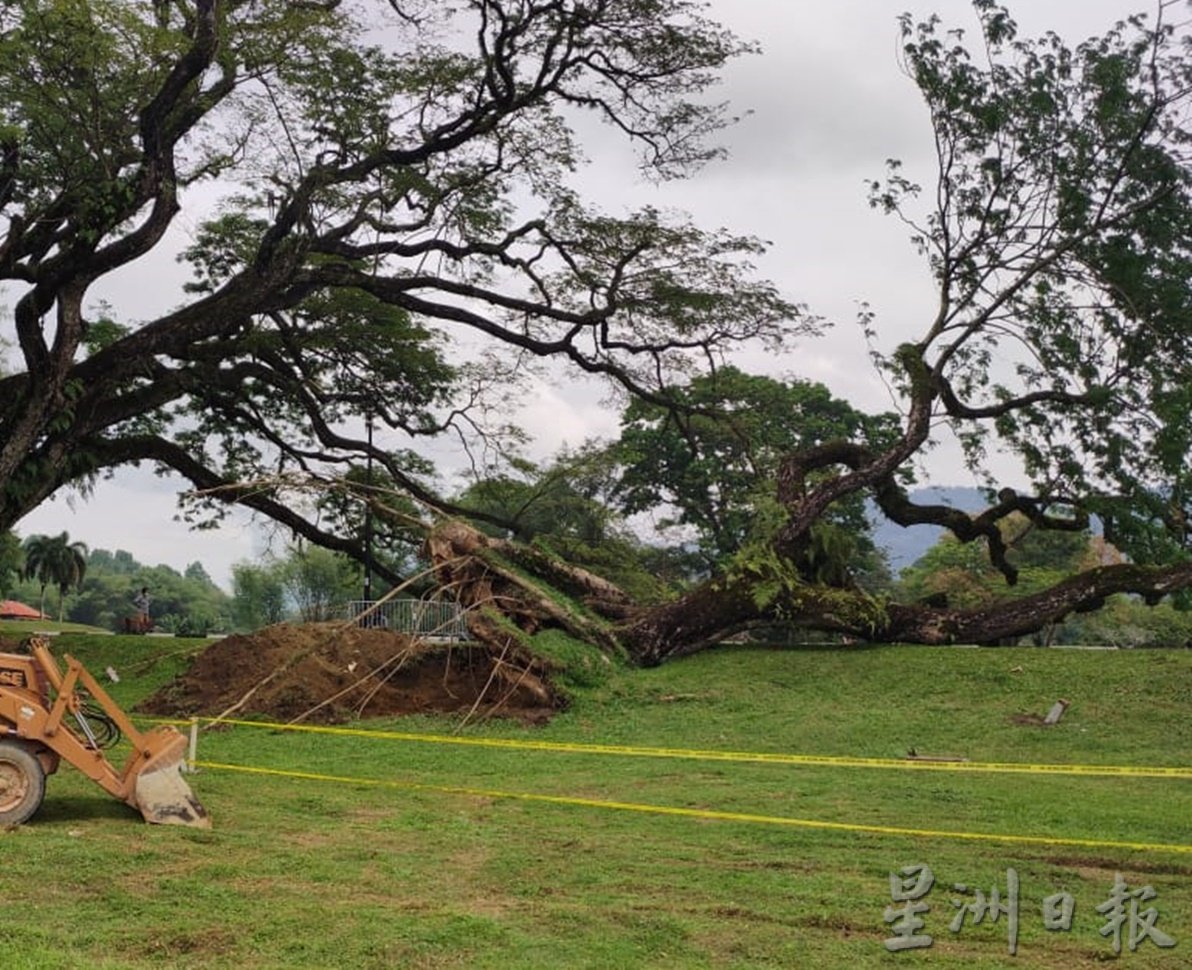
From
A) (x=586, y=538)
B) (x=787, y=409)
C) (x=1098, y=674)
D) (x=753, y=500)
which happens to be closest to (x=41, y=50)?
(x=753, y=500)

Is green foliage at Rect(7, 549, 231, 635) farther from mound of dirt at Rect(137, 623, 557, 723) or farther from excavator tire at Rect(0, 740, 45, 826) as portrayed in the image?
excavator tire at Rect(0, 740, 45, 826)

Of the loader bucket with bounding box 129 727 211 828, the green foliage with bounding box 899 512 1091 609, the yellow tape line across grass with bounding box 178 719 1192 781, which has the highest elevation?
the green foliage with bounding box 899 512 1091 609

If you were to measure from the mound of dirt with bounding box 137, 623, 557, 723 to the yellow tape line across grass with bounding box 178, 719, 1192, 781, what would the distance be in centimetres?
85

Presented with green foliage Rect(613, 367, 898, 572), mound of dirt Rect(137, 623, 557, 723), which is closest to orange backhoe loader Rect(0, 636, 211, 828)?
mound of dirt Rect(137, 623, 557, 723)

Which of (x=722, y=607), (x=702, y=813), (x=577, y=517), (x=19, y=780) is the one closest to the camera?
(x=19, y=780)

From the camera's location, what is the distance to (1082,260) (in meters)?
17.1

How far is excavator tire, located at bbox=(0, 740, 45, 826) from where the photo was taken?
7.64 metres

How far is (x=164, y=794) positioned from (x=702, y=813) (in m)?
3.75

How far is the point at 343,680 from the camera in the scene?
15391mm

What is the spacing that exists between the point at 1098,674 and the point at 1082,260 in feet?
20.5

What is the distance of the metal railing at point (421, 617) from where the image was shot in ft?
51.3

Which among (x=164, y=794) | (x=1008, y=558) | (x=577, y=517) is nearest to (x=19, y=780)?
(x=164, y=794)

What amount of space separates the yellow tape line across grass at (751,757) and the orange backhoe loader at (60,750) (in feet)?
16.6

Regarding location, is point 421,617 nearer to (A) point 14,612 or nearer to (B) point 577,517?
(B) point 577,517
